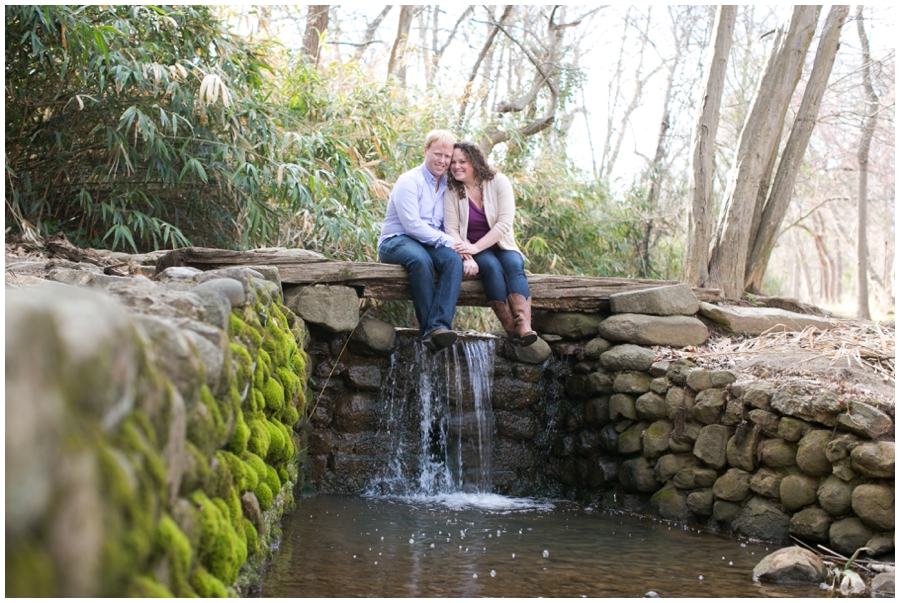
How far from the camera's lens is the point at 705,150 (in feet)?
24.1

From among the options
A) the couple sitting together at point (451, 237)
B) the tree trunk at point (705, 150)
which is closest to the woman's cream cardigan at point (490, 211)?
the couple sitting together at point (451, 237)

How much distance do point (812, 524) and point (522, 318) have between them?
2178 mm

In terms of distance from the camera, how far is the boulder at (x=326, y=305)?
5211mm

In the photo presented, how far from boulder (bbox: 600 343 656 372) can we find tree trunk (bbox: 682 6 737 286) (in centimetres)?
218

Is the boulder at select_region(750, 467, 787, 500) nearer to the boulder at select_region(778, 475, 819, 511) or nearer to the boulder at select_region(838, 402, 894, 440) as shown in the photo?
the boulder at select_region(778, 475, 819, 511)

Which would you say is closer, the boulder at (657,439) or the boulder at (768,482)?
the boulder at (768,482)

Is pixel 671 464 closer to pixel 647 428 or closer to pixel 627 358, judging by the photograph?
pixel 647 428

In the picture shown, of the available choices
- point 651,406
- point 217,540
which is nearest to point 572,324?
point 651,406

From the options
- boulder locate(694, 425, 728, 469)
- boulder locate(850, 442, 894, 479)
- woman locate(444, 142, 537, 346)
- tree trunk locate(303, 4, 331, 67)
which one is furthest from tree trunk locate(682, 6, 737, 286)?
tree trunk locate(303, 4, 331, 67)

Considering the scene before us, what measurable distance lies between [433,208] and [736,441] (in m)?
2.54

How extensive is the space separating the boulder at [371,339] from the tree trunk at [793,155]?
393 cm

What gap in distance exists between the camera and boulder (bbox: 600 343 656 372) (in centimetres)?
535

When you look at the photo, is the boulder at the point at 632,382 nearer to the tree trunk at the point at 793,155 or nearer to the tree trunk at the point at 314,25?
the tree trunk at the point at 793,155

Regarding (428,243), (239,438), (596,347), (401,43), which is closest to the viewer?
(239,438)
